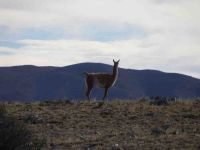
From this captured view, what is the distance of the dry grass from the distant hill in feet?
368

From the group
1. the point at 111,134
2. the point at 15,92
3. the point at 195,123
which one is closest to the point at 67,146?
the point at 111,134

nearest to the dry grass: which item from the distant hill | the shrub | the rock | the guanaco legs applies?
the rock

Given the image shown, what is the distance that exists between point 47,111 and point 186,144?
7.35 meters

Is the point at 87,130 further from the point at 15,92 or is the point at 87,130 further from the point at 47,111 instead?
the point at 15,92

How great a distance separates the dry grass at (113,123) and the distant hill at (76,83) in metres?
112

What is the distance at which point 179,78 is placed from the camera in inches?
6580

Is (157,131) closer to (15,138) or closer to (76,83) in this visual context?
(15,138)

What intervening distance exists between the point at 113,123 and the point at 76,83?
437 feet

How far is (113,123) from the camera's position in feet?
75.6

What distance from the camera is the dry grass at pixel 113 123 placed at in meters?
19.6

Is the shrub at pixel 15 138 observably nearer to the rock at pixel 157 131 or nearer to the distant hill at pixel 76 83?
the rock at pixel 157 131

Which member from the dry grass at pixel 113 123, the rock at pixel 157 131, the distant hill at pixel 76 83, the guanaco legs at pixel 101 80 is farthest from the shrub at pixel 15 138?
the distant hill at pixel 76 83

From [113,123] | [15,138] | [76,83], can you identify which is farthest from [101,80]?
[76,83]

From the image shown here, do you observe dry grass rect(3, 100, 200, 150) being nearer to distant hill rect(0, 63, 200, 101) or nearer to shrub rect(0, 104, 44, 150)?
shrub rect(0, 104, 44, 150)
